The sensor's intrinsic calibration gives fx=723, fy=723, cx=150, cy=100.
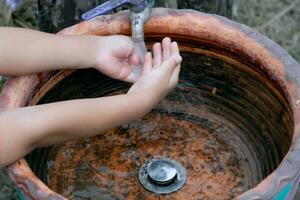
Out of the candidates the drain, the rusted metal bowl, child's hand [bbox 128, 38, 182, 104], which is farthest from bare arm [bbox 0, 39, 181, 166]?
the drain

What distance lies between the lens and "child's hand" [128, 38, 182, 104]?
173 cm

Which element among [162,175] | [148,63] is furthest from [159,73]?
[162,175]

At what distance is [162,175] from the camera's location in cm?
195

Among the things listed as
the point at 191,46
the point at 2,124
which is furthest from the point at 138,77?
the point at 2,124

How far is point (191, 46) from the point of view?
191 cm

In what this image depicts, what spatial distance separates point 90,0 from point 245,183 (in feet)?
2.37

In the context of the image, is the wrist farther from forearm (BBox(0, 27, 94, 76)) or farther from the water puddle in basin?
the water puddle in basin

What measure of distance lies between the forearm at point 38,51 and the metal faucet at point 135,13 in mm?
69

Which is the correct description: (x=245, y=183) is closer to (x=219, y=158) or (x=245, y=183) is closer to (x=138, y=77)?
(x=219, y=158)

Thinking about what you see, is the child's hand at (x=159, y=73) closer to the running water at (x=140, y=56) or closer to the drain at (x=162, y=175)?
the running water at (x=140, y=56)

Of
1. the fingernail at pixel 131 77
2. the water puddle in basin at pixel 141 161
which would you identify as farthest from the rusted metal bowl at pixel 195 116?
the fingernail at pixel 131 77

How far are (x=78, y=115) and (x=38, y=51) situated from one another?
0.25 metres

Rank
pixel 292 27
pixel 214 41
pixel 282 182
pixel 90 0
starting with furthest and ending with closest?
pixel 292 27 → pixel 90 0 → pixel 214 41 → pixel 282 182

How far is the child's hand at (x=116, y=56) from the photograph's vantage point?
5.98 ft
